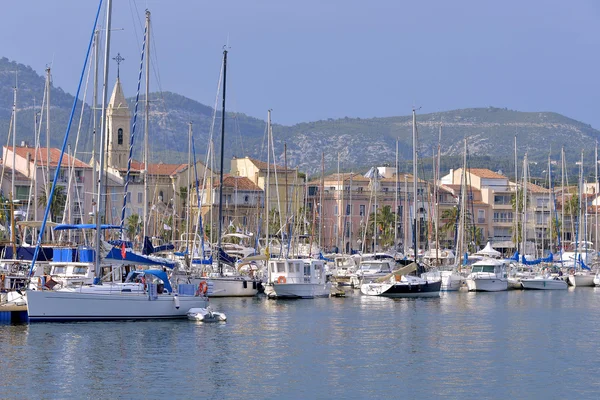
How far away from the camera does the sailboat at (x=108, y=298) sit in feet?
148

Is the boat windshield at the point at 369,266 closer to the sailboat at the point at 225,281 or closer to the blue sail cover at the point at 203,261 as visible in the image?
the sailboat at the point at 225,281

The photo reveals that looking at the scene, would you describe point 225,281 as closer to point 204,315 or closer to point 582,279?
point 204,315

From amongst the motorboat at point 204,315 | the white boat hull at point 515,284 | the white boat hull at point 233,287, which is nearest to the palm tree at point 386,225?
the white boat hull at point 515,284

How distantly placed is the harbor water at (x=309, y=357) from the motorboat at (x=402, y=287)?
10.9 m

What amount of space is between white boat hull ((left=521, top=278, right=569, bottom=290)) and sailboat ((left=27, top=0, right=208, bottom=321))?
129 ft

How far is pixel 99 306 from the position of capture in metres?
46.2

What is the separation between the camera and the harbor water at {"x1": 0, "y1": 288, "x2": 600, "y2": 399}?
A: 111ft

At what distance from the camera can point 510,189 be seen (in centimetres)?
14200

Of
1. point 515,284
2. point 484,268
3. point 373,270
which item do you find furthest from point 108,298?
point 515,284

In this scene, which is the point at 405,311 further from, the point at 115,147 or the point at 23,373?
the point at 115,147

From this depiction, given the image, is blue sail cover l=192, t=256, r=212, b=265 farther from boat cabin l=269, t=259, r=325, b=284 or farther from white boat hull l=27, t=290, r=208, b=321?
white boat hull l=27, t=290, r=208, b=321

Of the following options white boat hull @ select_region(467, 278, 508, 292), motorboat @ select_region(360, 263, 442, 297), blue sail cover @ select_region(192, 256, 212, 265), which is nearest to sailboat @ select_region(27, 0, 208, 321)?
blue sail cover @ select_region(192, 256, 212, 265)

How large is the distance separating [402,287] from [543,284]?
62.2 ft

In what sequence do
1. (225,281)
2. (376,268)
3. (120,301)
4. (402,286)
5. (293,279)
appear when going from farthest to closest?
1. (376,268)
2. (402,286)
3. (293,279)
4. (225,281)
5. (120,301)
